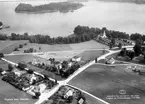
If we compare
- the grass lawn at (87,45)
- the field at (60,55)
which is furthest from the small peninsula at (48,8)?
A: the field at (60,55)

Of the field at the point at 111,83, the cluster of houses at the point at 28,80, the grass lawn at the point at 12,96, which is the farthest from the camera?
the cluster of houses at the point at 28,80

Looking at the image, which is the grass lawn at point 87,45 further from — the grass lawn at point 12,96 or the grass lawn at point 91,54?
the grass lawn at point 12,96

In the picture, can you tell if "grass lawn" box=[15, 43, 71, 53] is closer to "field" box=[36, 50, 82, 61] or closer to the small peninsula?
"field" box=[36, 50, 82, 61]

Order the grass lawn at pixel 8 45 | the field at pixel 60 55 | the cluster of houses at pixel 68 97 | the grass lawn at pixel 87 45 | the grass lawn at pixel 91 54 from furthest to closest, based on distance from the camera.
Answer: the grass lawn at pixel 87 45 < the grass lawn at pixel 8 45 < the field at pixel 60 55 < the grass lawn at pixel 91 54 < the cluster of houses at pixel 68 97

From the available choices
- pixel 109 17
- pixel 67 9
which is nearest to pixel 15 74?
pixel 109 17

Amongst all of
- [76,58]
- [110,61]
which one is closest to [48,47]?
[76,58]

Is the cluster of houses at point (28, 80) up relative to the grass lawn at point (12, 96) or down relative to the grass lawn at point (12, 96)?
up

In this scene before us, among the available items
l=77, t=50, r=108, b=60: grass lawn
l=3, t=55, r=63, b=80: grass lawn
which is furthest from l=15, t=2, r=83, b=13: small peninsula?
l=3, t=55, r=63, b=80: grass lawn
